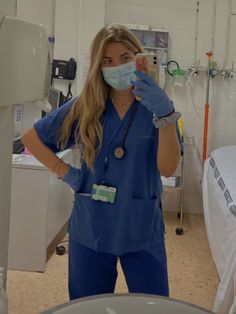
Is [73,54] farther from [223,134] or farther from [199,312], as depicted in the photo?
[199,312]

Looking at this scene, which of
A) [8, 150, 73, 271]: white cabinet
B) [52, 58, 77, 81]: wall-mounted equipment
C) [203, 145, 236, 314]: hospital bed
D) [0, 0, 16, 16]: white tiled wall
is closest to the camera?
[0, 0, 16, 16]: white tiled wall

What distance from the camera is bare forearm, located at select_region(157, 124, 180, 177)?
141 centimetres

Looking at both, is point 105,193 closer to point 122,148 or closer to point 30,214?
point 122,148

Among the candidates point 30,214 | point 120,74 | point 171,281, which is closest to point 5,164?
point 120,74

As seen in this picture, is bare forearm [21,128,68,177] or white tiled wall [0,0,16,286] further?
bare forearm [21,128,68,177]

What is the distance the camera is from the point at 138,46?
4.99 ft

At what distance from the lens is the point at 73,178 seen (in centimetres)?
163

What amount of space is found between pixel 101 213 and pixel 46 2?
2.71m

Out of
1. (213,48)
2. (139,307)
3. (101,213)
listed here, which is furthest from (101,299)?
(213,48)

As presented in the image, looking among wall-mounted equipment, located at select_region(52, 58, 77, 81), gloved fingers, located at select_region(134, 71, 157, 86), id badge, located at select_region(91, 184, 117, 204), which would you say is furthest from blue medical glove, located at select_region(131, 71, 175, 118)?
wall-mounted equipment, located at select_region(52, 58, 77, 81)

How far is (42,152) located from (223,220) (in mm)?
1082

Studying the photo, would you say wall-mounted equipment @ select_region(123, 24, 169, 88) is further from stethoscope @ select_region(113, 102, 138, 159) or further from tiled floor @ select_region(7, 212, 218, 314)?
stethoscope @ select_region(113, 102, 138, 159)

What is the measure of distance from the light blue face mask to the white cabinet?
1284mm

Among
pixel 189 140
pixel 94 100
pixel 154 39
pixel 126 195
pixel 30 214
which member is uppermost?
pixel 154 39
